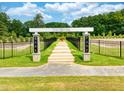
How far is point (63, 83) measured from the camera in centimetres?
1239

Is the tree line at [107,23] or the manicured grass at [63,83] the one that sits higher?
the tree line at [107,23]

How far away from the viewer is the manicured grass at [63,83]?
449 inches

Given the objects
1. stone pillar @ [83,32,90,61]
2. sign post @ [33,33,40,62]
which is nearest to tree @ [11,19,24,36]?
sign post @ [33,33,40,62]

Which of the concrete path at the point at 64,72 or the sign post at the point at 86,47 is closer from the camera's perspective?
the concrete path at the point at 64,72

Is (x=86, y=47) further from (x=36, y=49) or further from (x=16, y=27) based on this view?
(x=16, y=27)

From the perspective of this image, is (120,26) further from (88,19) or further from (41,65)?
(41,65)

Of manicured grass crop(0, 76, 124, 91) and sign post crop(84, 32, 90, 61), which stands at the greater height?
sign post crop(84, 32, 90, 61)

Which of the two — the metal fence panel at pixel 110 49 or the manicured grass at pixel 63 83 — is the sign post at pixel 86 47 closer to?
the metal fence panel at pixel 110 49

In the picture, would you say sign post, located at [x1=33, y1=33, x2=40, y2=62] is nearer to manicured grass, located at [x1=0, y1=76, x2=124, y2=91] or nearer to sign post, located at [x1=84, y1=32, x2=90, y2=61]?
sign post, located at [x1=84, y1=32, x2=90, y2=61]

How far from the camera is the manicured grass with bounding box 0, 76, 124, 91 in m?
11.4

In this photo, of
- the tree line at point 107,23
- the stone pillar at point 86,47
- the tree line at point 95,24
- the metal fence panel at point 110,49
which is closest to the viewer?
the stone pillar at point 86,47

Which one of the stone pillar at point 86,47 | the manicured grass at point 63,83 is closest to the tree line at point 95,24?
the stone pillar at point 86,47

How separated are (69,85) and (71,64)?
7.81 meters

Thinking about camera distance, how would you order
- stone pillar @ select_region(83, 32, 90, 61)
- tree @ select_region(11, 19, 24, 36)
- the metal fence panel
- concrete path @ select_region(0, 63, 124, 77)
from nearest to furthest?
concrete path @ select_region(0, 63, 124, 77) < stone pillar @ select_region(83, 32, 90, 61) < the metal fence panel < tree @ select_region(11, 19, 24, 36)
